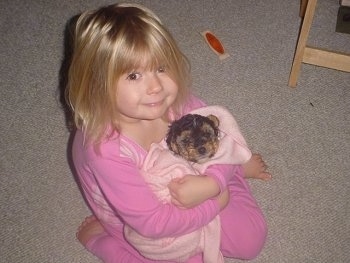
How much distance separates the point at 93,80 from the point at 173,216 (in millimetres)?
304

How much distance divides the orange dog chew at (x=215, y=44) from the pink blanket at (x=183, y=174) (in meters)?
0.50

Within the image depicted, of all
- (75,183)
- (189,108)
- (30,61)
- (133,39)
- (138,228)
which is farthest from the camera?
(30,61)

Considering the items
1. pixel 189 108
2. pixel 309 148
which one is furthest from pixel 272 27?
pixel 189 108

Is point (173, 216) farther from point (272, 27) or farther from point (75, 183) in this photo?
point (272, 27)

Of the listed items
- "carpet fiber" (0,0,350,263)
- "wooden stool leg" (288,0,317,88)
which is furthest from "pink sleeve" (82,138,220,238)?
"wooden stool leg" (288,0,317,88)

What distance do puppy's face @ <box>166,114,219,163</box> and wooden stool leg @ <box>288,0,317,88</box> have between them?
0.47 m

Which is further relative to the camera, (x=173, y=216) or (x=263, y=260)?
(x=263, y=260)

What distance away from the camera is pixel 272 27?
57.1 inches

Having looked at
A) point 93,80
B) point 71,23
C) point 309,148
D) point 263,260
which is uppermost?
point 93,80

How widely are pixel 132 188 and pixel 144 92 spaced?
18 centimetres

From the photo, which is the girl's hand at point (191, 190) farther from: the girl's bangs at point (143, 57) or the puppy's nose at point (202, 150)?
the girl's bangs at point (143, 57)

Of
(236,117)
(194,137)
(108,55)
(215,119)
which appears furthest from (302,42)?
(108,55)

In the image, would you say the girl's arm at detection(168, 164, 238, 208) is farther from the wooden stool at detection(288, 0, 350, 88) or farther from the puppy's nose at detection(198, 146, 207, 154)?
the wooden stool at detection(288, 0, 350, 88)

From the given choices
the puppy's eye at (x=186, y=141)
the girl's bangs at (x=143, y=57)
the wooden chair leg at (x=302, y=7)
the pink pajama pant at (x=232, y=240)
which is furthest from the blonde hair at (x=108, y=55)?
the wooden chair leg at (x=302, y=7)
